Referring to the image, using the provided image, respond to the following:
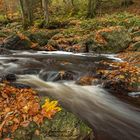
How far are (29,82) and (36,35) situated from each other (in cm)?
988

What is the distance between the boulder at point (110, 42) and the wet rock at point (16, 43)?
4089mm

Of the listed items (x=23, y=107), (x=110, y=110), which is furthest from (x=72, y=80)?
(x=23, y=107)

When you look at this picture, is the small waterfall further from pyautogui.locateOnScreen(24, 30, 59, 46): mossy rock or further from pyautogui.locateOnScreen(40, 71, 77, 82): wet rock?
pyautogui.locateOnScreen(24, 30, 59, 46): mossy rock

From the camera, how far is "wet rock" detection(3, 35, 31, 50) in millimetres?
16531

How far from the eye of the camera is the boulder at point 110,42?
15.6m

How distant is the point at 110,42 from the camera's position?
1583 centimetres

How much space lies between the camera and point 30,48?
54.7 feet

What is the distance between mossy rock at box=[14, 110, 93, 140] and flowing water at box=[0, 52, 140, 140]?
2.79ft

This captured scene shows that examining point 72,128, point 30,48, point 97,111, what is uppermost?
point 72,128

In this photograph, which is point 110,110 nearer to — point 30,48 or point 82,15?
point 30,48

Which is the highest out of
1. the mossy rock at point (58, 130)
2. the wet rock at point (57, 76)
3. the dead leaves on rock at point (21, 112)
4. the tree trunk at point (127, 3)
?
the dead leaves on rock at point (21, 112)

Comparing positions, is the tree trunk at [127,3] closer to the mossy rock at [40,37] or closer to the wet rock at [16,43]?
the mossy rock at [40,37]

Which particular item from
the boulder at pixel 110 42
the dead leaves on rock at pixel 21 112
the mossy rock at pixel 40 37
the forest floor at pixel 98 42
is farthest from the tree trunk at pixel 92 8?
the dead leaves on rock at pixel 21 112

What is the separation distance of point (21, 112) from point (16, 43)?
12747mm
